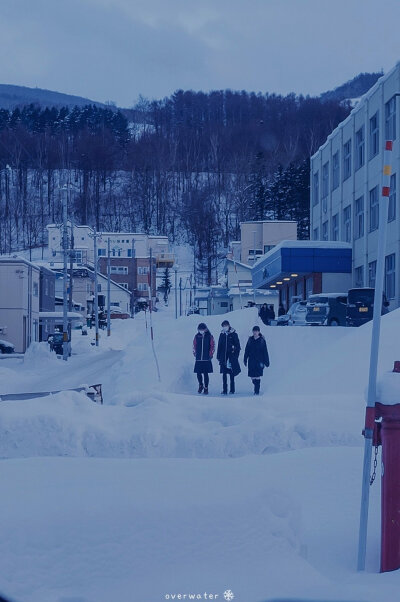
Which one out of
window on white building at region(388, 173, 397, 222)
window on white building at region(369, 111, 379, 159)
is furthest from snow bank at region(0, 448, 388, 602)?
window on white building at region(369, 111, 379, 159)

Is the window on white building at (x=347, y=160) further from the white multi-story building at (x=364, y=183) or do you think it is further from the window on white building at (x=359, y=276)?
the window on white building at (x=359, y=276)

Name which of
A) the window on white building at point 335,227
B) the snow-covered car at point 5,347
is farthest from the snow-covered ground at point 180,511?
the snow-covered car at point 5,347

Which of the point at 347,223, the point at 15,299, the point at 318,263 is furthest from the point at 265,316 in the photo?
the point at 15,299

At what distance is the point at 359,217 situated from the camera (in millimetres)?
41531

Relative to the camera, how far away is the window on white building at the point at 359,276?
4038 centimetres

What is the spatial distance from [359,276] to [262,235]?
4139 centimetres

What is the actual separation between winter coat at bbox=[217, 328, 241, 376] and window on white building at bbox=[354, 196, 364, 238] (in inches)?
916

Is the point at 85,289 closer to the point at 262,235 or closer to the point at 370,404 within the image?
the point at 262,235

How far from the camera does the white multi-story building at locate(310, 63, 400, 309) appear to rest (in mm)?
34281

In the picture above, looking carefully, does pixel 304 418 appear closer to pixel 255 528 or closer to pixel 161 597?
pixel 255 528

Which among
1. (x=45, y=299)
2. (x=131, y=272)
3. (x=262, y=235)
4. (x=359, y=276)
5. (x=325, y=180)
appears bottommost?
(x=45, y=299)

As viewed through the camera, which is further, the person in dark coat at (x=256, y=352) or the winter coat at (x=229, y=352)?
the winter coat at (x=229, y=352)

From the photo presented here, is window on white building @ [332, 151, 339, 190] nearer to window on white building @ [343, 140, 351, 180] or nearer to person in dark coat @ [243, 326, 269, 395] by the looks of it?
window on white building @ [343, 140, 351, 180]

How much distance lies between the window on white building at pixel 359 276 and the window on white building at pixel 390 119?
24.6 feet
